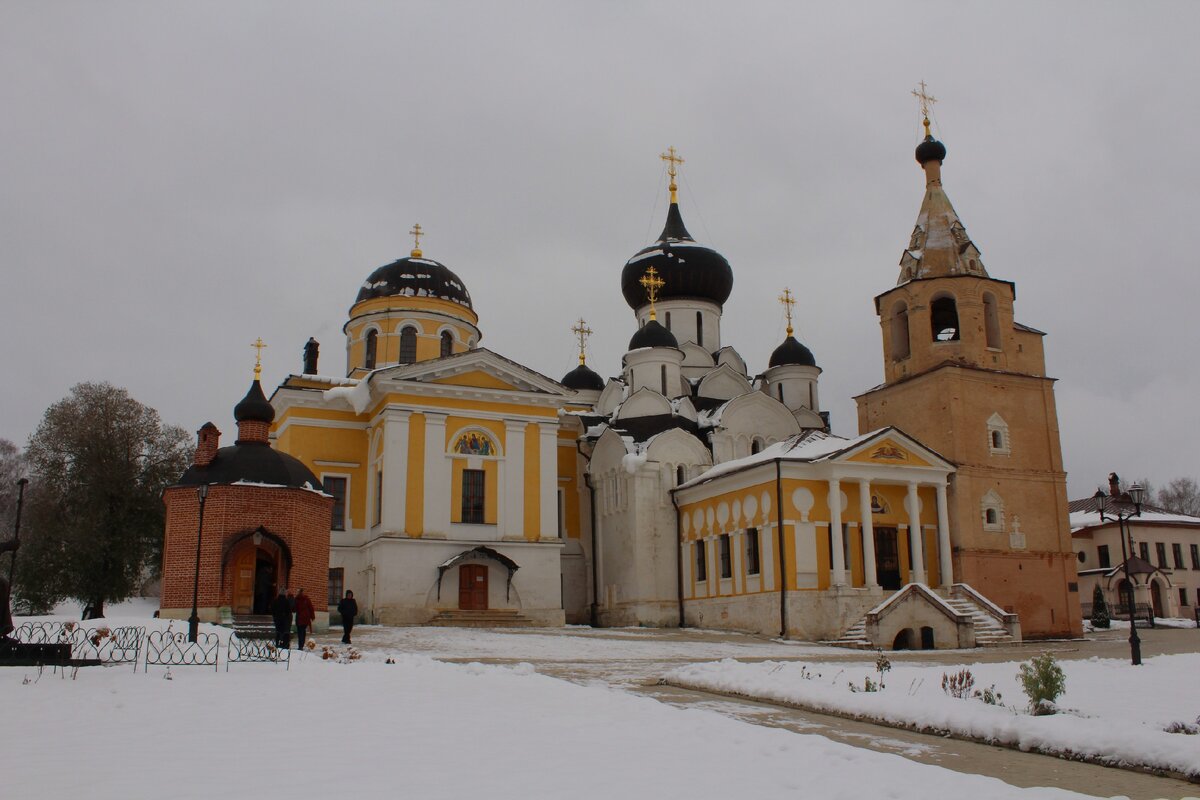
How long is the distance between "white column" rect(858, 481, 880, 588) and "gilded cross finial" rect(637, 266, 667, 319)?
12.4m

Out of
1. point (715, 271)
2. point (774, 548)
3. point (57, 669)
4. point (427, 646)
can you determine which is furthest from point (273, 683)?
point (715, 271)

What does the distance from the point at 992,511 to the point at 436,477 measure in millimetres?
17216

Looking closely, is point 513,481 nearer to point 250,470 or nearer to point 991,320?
point 250,470

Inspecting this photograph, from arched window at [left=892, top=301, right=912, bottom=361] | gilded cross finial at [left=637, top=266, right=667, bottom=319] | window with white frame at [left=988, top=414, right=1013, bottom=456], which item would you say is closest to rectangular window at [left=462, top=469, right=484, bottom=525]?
gilded cross finial at [left=637, top=266, right=667, bottom=319]

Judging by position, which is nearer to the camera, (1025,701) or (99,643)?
(1025,701)

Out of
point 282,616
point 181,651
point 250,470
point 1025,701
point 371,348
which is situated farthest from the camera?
point 371,348

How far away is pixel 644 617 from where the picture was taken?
31.9 meters

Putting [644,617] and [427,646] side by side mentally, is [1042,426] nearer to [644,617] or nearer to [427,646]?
[644,617]

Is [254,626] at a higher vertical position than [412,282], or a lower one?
lower

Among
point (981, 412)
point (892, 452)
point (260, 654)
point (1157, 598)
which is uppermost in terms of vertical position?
point (981, 412)

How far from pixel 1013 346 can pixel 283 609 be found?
25.3m

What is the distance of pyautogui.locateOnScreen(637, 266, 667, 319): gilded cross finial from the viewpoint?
125 ft

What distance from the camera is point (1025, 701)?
11.2 m

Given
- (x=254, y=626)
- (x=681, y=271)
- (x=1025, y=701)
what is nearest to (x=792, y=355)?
(x=681, y=271)
